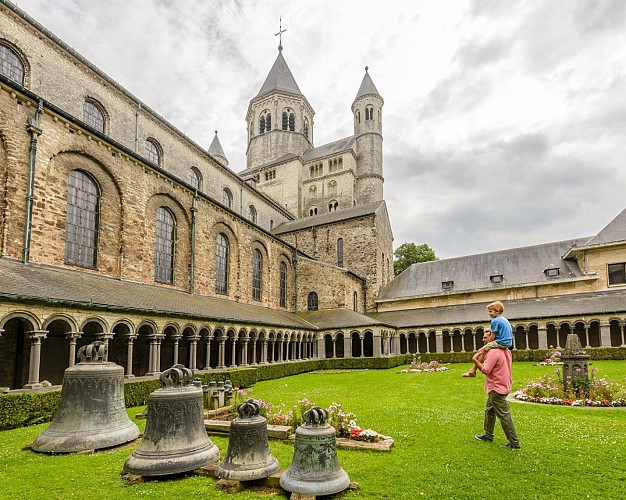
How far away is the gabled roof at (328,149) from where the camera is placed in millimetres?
49062

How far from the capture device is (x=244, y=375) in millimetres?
16609

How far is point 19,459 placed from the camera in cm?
608

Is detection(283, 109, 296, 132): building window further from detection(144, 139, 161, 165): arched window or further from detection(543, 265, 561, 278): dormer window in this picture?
detection(543, 265, 561, 278): dormer window

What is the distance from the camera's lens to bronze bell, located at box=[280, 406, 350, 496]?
4.57 meters

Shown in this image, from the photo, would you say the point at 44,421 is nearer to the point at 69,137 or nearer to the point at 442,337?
the point at 69,137

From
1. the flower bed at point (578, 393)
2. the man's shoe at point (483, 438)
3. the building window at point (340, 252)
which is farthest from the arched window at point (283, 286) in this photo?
the man's shoe at point (483, 438)

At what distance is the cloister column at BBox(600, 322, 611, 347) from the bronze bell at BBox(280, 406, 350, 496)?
2523 cm

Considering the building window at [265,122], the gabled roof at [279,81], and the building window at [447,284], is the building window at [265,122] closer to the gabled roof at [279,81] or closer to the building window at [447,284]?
the gabled roof at [279,81]

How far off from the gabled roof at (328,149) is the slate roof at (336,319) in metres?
24.3

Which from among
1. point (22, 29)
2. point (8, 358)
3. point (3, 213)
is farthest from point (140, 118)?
point (8, 358)

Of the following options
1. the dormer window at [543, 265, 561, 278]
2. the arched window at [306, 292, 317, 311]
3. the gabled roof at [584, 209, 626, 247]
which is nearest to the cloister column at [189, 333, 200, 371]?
the arched window at [306, 292, 317, 311]

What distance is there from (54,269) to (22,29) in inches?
471

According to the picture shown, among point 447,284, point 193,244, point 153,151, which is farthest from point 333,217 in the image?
point 193,244

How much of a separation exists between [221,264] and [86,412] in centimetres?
1740
